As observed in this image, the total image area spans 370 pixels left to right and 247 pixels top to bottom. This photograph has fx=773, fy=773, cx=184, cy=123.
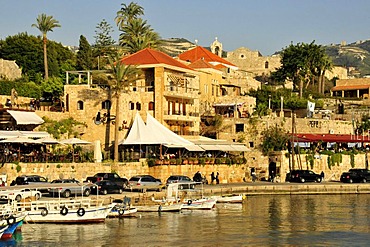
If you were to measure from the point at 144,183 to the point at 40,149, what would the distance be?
1164 cm

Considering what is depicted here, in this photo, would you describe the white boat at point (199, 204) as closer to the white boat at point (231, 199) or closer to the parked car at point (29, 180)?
the white boat at point (231, 199)

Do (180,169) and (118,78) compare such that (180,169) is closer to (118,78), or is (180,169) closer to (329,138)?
(118,78)

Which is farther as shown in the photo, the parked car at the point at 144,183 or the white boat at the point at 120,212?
the parked car at the point at 144,183

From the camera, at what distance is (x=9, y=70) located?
90.9 meters

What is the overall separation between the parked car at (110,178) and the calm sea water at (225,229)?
20.0ft

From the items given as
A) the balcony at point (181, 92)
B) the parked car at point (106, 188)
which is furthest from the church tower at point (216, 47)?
the parked car at point (106, 188)

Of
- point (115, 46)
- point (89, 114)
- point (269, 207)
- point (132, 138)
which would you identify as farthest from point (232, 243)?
point (115, 46)

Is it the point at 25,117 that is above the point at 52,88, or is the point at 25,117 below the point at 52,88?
below

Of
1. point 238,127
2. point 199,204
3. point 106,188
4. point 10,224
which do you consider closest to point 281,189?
point 238,127

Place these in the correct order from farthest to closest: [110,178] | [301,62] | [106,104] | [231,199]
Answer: [301,62] < [106,104] < [231,199] < [110,178]

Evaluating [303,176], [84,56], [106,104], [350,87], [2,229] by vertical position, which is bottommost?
[2,229]

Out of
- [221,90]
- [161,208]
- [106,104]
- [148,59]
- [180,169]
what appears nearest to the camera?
[161,208]

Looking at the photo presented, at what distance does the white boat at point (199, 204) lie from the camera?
5122 centimetres

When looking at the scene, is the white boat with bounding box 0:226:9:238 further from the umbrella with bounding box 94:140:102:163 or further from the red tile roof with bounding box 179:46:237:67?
the red tile roof with bounding box 179:46:237:67
